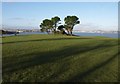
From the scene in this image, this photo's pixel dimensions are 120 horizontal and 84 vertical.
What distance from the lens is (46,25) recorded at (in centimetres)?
11394

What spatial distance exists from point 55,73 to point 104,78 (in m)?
2.57

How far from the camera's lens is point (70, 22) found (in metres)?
105

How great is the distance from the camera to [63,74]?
448 inches

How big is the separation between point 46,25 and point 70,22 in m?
14.9

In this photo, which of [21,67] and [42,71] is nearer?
[42,71]

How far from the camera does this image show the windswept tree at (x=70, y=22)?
10482 centimetres

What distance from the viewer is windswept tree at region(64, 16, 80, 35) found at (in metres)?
105

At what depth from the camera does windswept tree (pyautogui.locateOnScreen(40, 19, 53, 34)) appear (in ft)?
365

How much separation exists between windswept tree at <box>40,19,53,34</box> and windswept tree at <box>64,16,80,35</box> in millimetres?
8516

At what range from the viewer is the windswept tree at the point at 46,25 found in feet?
365

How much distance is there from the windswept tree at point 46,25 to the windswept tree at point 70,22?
852cm

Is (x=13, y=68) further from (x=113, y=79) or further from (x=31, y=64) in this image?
(x=113, y=79)

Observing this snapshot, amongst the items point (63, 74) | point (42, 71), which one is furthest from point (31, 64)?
point (63, 74)

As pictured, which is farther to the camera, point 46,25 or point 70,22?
point 46,25
